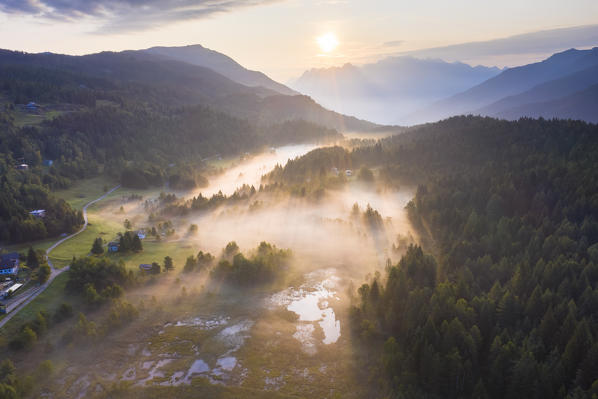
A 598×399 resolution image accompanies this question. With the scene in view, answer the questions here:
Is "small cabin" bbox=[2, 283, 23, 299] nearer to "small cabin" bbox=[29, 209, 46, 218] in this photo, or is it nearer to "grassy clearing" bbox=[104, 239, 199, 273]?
"grassy clearing" bbox=[104, 239, 199, 273]

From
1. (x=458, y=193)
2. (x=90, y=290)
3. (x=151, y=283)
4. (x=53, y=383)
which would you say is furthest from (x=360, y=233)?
(x=53, y=383)

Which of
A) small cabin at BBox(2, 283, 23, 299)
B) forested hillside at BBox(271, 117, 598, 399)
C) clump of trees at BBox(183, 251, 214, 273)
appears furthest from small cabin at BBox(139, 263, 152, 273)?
forested hillside at BBox(271, 117, 598, 399)

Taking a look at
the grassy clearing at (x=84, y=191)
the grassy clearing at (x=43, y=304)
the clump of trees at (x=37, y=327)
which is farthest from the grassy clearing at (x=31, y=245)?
the grassy clearing at (x=84, y=191)

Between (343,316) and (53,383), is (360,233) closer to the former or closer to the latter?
(343,316)

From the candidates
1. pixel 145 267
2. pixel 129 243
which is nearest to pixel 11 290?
pixel 145 267

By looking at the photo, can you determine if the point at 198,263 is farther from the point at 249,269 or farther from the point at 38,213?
the point at 38,213

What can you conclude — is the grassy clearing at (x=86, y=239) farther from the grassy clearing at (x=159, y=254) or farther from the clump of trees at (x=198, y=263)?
the clump of trees at (x=198, y=263)

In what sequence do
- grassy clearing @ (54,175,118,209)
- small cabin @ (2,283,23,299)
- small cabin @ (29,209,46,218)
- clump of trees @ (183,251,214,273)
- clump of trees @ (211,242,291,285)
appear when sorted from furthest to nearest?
1. grassy clearing @ (54,175,118,209)
2. small cabin @ (29,209,46,218)
3. clump of trees @ (183,251,214,273)
4. clump of trees @ (211,242,291,285)
5. small cabin @ (2,283,23,299)

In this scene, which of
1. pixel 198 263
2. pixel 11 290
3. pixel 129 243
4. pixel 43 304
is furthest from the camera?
pixel 129 243
